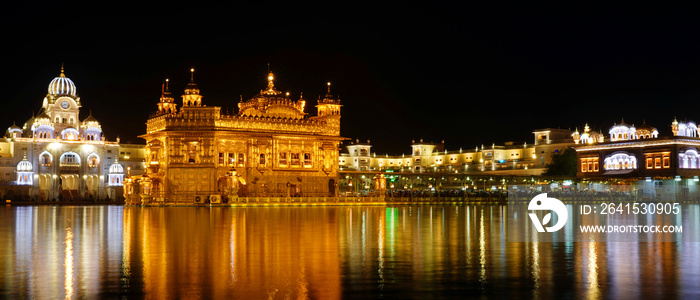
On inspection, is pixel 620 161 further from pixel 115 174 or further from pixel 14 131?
pixel 14 131

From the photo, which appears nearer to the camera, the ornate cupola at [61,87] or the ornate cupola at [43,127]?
the ornate cupola at [43,127]

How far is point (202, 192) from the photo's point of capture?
203 feet

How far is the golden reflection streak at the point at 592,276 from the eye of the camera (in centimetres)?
1094

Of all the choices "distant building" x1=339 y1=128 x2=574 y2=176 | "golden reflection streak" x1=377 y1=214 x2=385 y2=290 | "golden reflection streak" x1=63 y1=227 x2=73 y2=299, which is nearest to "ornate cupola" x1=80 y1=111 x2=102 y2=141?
"distant building" x1=339 y1=128 x2=574 y2=176

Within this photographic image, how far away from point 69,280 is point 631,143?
92114 millimetres

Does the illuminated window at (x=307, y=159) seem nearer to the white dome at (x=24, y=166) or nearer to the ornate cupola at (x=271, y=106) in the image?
the ornate cupola at (x=271, y=106)

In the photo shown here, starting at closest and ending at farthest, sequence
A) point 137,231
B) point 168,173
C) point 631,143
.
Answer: point 137,231
point 168,173
point 631,143

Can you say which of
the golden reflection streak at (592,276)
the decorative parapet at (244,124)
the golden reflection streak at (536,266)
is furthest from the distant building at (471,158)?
the golden reflection streak at (592,276)

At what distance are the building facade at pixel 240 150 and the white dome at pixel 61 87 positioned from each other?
23.4 metres

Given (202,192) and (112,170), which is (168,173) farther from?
(112,170)

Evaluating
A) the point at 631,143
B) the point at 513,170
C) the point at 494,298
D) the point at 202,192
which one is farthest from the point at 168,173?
the point at 513,170

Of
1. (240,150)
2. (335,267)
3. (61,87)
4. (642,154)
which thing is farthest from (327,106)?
(335,267)

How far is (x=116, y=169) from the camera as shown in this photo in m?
86.1

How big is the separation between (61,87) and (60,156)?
30.5 feet
